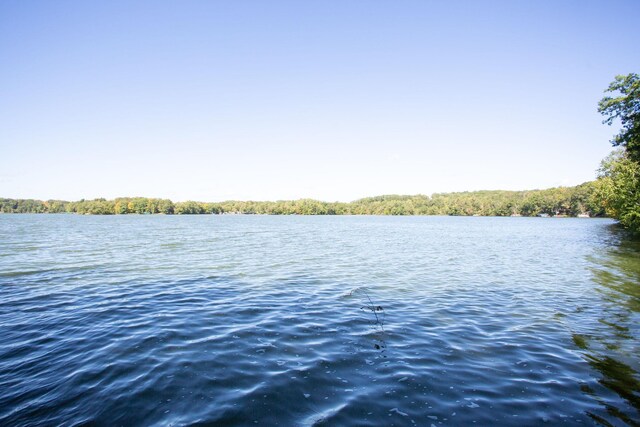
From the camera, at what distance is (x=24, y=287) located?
57.8 feet

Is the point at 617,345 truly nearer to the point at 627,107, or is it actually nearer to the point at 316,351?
the point at 316,351

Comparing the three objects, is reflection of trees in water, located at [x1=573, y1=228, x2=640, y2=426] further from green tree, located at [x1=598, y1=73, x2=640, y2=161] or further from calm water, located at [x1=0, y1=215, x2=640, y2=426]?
green tree, located at [x1=598, y1=73, x2=640, y2=161]

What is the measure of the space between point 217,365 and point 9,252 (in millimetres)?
34793

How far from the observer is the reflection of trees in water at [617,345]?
23.0 feet

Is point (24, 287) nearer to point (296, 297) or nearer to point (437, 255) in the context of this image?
point (296, 297)

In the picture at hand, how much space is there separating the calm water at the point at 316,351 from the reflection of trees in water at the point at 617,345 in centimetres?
6

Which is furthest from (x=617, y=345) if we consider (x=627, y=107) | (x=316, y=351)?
(x=627, y=107)

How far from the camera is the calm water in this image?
663 cm

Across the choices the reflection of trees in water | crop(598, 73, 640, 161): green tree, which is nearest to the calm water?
the reflection of trees in water

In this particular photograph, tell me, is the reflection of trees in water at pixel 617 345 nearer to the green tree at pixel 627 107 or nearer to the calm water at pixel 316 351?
the calm water at pixel 316 351

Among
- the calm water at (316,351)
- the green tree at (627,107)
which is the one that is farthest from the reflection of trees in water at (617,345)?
the green tree at (627,107)

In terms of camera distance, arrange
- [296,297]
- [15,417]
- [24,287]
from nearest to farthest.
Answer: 1. [15,417]
2. [296,297]
3. [24,287]

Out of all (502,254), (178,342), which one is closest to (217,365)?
(178,342)

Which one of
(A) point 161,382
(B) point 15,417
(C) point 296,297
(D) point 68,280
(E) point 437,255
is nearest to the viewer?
(B) point 15,417
